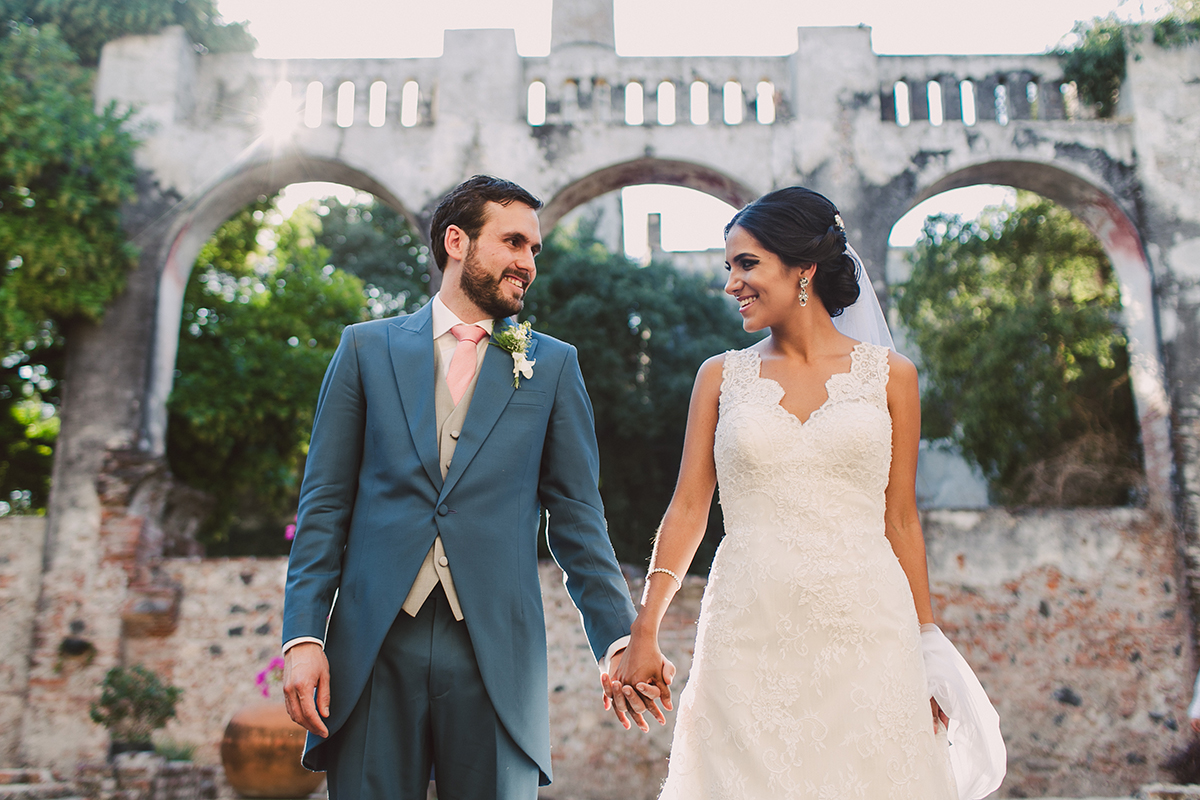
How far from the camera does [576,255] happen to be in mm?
15773

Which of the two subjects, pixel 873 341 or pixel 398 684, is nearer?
pixel 398 684

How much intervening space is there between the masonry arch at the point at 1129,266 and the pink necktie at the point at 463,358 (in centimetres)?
721

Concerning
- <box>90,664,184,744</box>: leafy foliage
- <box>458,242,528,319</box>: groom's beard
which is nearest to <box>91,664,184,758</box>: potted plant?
<box>90,664,184,744</box>: leafy foliage

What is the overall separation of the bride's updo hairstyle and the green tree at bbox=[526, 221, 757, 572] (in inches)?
464

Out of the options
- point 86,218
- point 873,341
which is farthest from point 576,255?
point 873,341

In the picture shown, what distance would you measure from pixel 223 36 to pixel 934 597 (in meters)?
9.26

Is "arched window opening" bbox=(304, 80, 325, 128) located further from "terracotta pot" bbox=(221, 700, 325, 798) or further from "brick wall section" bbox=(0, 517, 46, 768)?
"terracotta pot" bbox=(221, 700, 325, 798)

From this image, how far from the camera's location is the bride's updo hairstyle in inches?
106

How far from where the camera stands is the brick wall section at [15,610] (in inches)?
315

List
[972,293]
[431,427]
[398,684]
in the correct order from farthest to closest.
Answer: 1. [972,293]
2. [431,427]
3. [398,684]

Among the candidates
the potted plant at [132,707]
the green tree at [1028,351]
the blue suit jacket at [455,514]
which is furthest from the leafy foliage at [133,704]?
the green tree at [1028,351]

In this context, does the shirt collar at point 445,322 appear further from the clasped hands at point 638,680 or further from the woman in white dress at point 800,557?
the clasped hands at point 638,680

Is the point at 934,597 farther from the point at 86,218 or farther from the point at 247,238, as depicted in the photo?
the point at 247,238

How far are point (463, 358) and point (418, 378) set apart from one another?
153mm
